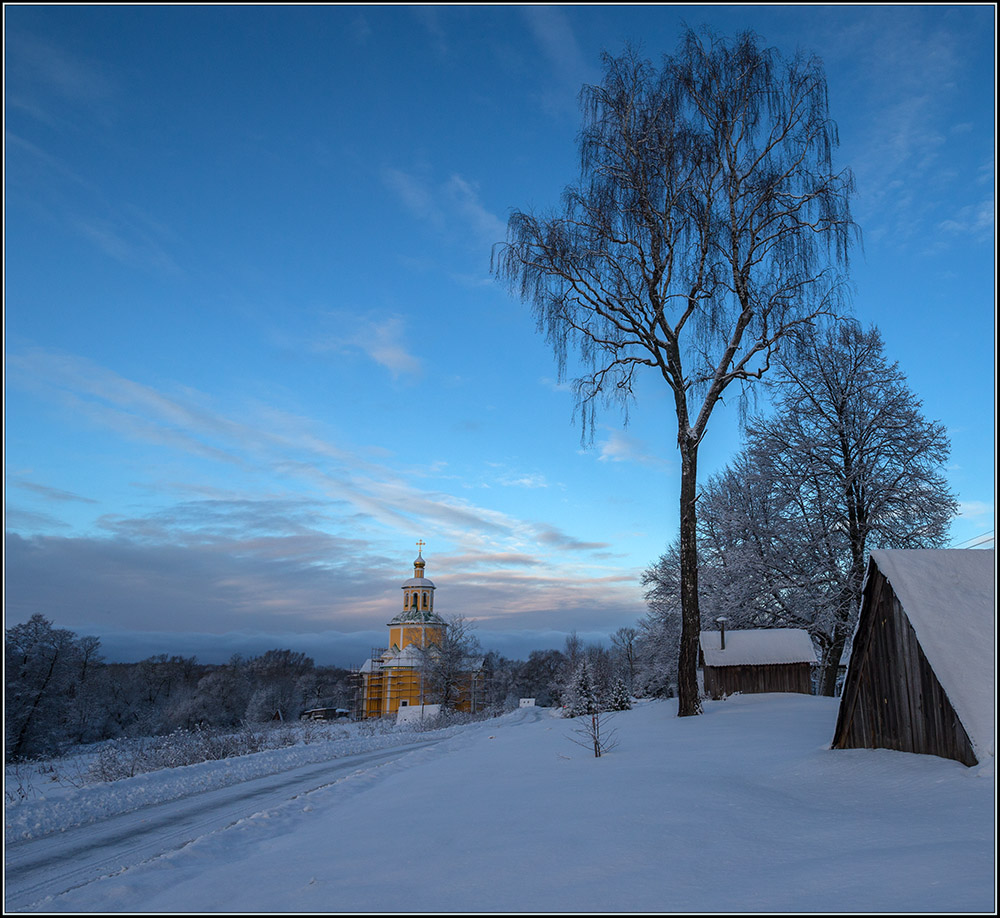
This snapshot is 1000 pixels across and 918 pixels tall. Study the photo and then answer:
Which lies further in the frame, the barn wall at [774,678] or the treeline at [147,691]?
the treeline at [147,691]

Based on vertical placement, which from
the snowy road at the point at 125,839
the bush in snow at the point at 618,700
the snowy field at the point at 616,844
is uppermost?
the snowy field at the point at 616,844

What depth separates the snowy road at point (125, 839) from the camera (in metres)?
5.79

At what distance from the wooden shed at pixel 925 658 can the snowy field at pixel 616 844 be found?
13.3 inches

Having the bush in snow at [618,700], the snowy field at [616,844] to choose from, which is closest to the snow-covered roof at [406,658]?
the bush in snow at [618,700]

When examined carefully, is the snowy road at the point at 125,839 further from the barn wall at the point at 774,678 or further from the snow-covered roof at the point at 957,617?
the barn wall at the point at 774,678

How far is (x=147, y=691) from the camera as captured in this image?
2267 inches

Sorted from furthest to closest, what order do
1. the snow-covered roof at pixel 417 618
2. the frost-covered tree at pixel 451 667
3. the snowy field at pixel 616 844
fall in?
the snow-covered roof at pixel 417 618 → the frost-covered tree at pixel 451 667 → the snowy field at pixel 616 844

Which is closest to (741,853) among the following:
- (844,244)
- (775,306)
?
(775,306)

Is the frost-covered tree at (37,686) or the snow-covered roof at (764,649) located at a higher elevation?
the snow-covered roof at (764,649)

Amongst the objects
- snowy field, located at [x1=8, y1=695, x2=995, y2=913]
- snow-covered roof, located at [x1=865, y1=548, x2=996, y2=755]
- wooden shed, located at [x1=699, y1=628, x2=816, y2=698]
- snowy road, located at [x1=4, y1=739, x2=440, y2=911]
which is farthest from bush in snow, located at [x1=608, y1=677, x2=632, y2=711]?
snow-covered roof, located at [x1=865, y1=548, x2=996, y2=755]

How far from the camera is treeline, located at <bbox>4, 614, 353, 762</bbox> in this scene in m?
32.6

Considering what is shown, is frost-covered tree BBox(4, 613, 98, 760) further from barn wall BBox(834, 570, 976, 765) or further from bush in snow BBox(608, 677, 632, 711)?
barn wall BBox(834, 570, 976, 765)

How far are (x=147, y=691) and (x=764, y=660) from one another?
5564 centimetres

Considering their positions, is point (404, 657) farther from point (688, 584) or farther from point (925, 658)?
point (925, 658)
